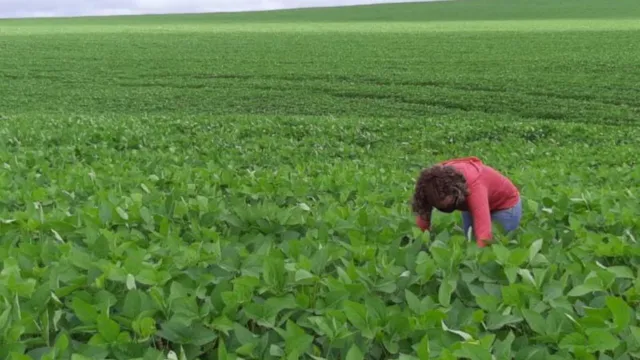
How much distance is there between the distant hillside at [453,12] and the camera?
67000 mm

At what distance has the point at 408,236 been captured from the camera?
373 centimetres

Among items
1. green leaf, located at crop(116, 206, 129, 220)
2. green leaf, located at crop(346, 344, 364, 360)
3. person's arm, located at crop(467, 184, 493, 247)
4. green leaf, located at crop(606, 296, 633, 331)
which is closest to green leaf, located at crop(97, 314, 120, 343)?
green leaf, located at crop(346, 344, 364, 360)

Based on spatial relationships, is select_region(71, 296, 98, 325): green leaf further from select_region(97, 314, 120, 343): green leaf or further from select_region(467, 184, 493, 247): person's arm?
select_region(467, 184, 493, 247): person's arm

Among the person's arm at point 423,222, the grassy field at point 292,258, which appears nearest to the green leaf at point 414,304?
the grassy field at point 292,258

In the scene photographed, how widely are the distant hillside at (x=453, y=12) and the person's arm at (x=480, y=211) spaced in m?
63.9

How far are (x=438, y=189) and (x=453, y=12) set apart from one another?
239ft

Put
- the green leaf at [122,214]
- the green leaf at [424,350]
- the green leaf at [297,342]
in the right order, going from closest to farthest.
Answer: the green leaf at [424,350] < the green leaf at [297,342] < the green leaf at [122,214]

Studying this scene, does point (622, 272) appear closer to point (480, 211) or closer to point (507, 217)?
point (480, 211)

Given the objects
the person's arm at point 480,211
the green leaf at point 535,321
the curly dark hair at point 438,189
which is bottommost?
the person's arm at point 480,211

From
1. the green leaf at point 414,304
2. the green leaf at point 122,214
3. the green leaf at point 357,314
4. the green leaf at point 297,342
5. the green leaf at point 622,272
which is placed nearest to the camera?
the green leaf at point 297,342

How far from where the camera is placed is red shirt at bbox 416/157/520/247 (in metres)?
4.44

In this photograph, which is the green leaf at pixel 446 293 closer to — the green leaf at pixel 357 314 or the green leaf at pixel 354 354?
the green leaf at pixel 357 314

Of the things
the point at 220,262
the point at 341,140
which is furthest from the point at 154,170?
the point at 341,140

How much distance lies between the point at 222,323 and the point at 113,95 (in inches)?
1054
